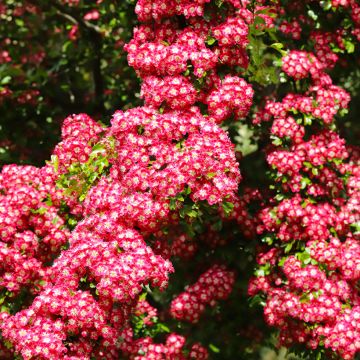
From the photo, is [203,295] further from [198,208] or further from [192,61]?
[192,61]

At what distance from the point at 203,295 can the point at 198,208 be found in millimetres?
1759

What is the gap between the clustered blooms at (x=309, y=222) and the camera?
22.6 ft

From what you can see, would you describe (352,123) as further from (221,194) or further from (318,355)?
(221,194)

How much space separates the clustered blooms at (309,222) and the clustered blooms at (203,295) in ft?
0.94

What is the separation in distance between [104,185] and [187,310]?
194 cm

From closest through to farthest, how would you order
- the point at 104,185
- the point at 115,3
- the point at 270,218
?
the point at 104,185 → the point at 270,218 → the point at 115,3

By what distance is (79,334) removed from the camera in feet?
19.6

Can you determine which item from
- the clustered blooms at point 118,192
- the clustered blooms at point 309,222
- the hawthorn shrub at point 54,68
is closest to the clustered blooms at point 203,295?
the clustered blooms at point 309,222

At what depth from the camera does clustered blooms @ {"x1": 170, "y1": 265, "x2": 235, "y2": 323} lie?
7699mm

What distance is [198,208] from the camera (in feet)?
20.2

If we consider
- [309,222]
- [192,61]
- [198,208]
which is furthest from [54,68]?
[198,208]

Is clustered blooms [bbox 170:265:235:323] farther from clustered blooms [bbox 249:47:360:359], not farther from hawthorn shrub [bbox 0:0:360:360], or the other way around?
clustered blooms [bbox 249:47:360:359]

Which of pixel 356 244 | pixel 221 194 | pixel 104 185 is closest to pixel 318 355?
pixel 356 244

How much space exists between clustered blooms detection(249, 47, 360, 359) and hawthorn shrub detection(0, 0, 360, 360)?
0.05 ft
